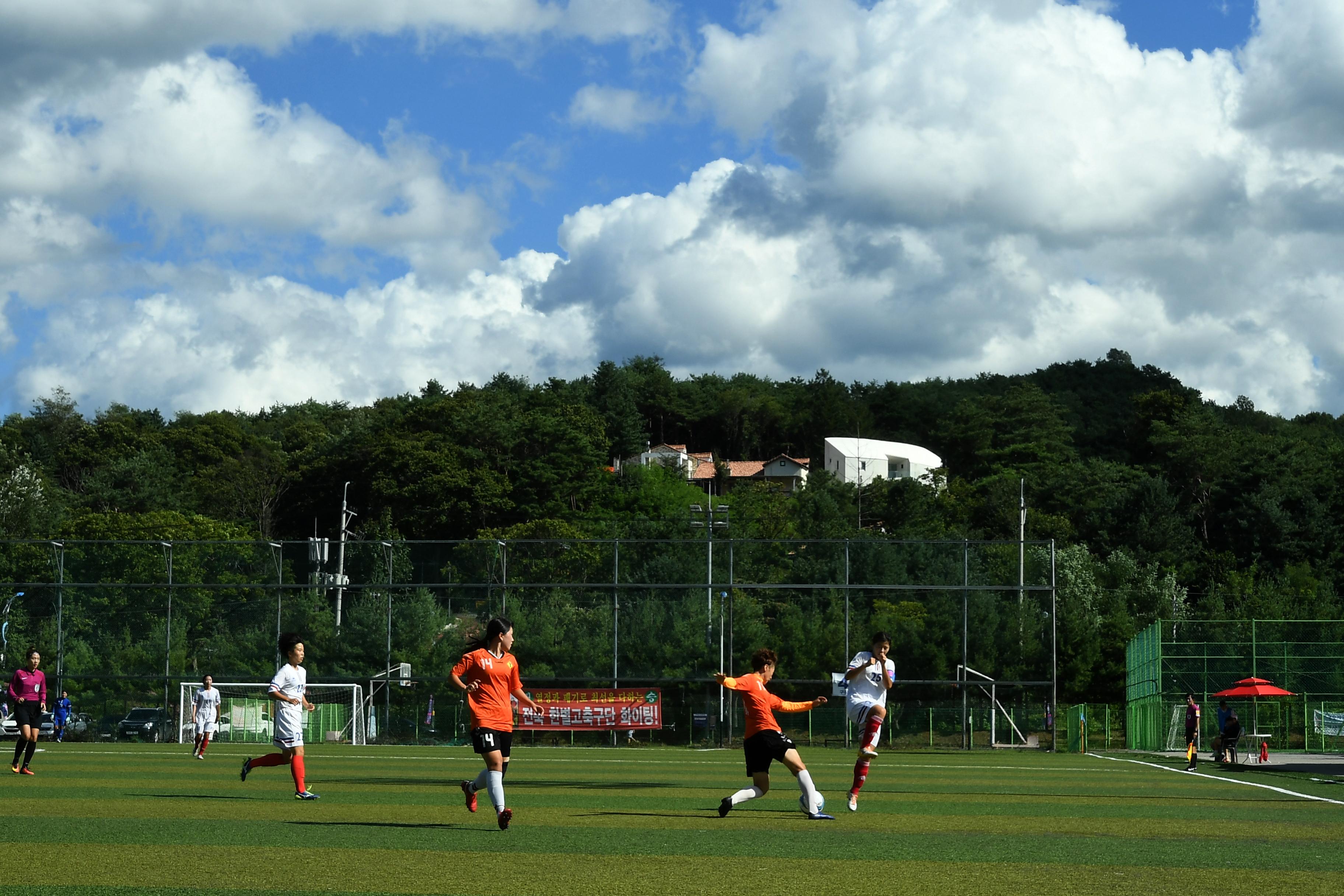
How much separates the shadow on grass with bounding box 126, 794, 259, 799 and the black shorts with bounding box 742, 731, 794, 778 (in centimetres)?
585

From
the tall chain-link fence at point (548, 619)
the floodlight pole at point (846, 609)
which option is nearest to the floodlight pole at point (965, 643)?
the tall chain-link fence at point (548, 619)

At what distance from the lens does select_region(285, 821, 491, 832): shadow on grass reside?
1176 cm

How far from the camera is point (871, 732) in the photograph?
46.6ft

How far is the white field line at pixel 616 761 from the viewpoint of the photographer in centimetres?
2480

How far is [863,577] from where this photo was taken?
40.3m

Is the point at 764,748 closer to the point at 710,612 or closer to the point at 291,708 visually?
the point at 291,708

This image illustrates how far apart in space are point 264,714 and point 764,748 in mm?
28199

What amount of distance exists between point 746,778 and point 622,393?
115929 mm

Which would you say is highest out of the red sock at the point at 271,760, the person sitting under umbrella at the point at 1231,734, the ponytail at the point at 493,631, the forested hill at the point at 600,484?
the forested hill at the point at 600,484

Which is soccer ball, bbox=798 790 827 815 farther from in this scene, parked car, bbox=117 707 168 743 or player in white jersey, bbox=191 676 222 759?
parked car, bbox=117 707 168 743

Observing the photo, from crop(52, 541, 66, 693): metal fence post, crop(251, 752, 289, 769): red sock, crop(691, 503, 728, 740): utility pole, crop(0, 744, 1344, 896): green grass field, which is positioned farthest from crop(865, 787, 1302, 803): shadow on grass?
crop(52, 541, 66, 693): metal fence post

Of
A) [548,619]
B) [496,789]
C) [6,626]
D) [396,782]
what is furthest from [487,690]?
[6,626]

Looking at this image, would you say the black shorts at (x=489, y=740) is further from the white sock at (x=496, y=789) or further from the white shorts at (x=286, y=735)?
the white shorts at (x=286, y=735)

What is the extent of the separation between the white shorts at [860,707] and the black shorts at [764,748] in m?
2.06
